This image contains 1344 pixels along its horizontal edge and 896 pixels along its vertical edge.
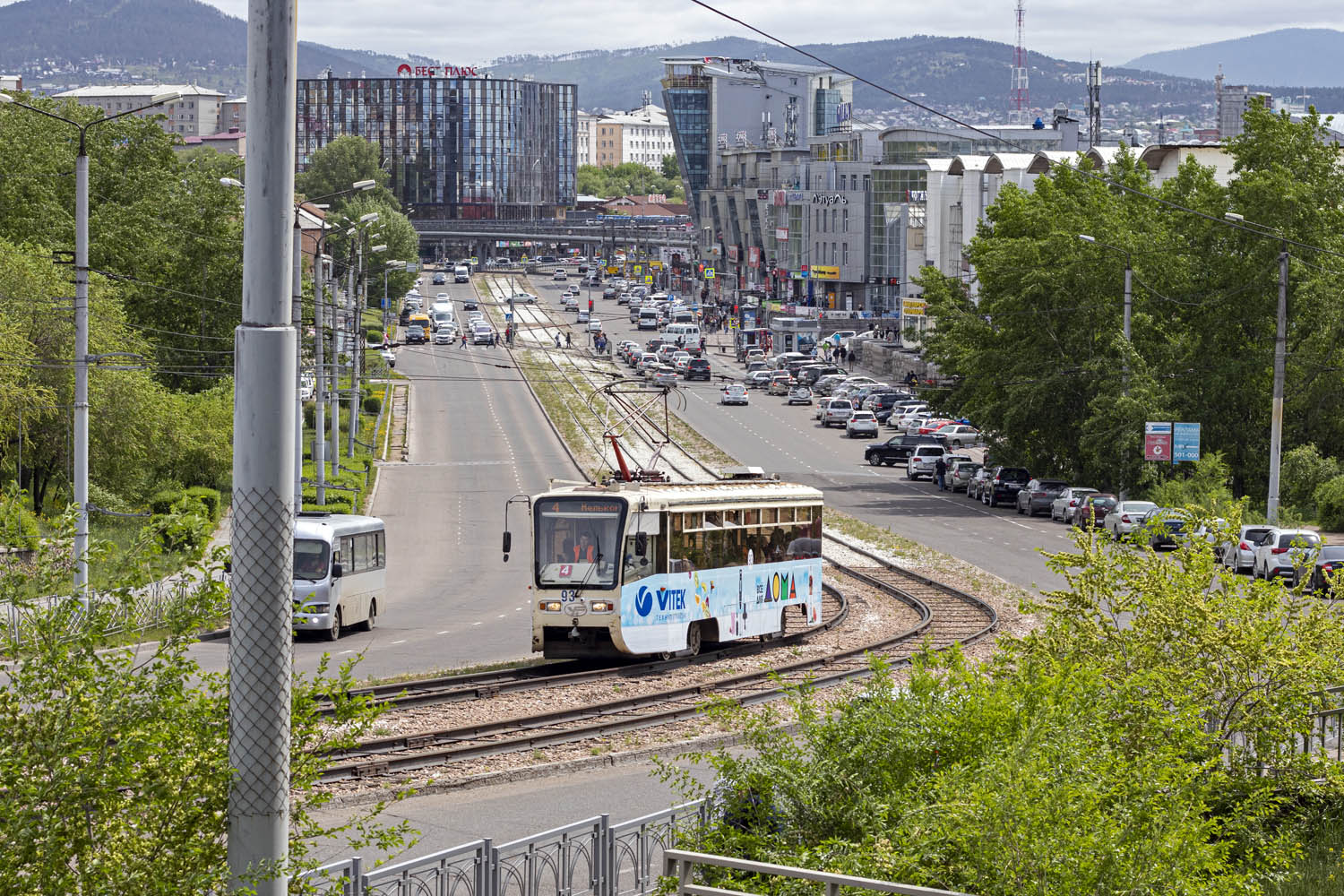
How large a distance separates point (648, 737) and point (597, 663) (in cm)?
660

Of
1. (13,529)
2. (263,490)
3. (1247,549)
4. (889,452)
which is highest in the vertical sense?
(263,490)

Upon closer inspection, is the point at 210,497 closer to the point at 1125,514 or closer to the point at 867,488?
the point at 1125,514

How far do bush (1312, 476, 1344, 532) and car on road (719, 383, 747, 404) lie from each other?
48163 millimetres

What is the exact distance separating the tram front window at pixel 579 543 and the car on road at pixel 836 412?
64044mm

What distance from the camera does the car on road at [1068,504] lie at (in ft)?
180

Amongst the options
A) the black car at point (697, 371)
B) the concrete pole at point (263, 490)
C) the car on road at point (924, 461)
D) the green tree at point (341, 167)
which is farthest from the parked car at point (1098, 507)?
the green tree at point (341, 167)

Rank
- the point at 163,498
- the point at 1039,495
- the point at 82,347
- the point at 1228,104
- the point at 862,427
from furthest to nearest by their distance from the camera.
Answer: the point at 1228,104 → the point at 862,427 → the point at 1039,495 → the point at 163,498 → the point at 82,347

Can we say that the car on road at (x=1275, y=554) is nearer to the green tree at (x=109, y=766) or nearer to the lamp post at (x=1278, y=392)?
the lamp post at (x=1278, y=392)

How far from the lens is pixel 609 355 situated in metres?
117

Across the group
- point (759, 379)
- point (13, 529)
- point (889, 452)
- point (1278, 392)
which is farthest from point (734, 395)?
point (13, 529)

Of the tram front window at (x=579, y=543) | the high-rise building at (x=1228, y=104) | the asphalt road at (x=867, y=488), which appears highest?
the high-rise building at (x=1228, y=104)

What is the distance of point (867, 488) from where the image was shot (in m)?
64.0

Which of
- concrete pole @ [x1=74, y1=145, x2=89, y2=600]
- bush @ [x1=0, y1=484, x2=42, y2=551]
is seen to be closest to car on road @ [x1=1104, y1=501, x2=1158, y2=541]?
concrete pole @ [x1=74, y1=145, x2=89, y2=600]

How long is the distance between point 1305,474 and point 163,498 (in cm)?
3521
